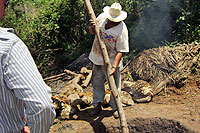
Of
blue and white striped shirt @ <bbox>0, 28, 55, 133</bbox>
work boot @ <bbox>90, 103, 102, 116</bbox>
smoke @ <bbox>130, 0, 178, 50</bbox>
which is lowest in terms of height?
work boot @ <bbox>90, 103, 102, 116</bbox>

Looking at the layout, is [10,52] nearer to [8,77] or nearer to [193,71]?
[8,77]

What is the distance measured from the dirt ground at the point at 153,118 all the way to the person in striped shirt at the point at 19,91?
9.16 feet

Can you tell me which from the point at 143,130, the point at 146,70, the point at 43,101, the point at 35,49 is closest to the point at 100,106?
the point at 143,130

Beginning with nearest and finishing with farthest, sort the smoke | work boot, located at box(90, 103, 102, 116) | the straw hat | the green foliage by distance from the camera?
1. the straw hat
2. work boot, located at box(90, 103, 102, 116)
3. the green foliage
4. the smoke

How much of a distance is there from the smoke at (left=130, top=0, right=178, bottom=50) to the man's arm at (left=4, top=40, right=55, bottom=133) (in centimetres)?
626

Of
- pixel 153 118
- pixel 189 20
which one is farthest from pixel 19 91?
pixel 189 20

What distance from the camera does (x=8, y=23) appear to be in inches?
300

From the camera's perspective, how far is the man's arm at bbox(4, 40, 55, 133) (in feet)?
4.79

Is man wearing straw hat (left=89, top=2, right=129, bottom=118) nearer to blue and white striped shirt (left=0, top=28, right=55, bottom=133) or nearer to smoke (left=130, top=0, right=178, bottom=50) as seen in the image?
blue and white striped shirt (left=0, top=28, right=55, bottom=133)

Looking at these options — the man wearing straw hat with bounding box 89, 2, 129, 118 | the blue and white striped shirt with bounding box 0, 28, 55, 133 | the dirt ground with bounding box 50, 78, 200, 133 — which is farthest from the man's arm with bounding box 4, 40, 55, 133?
the dirt ground with bounding box 50, 78, 200, 133

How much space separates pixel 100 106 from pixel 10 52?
11.6 feet

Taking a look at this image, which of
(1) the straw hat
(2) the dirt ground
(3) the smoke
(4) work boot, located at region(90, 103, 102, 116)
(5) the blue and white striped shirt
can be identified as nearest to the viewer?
(5) the blue and white striped shirt

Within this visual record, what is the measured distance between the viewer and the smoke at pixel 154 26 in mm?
7641

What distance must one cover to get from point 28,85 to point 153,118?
3220mm
